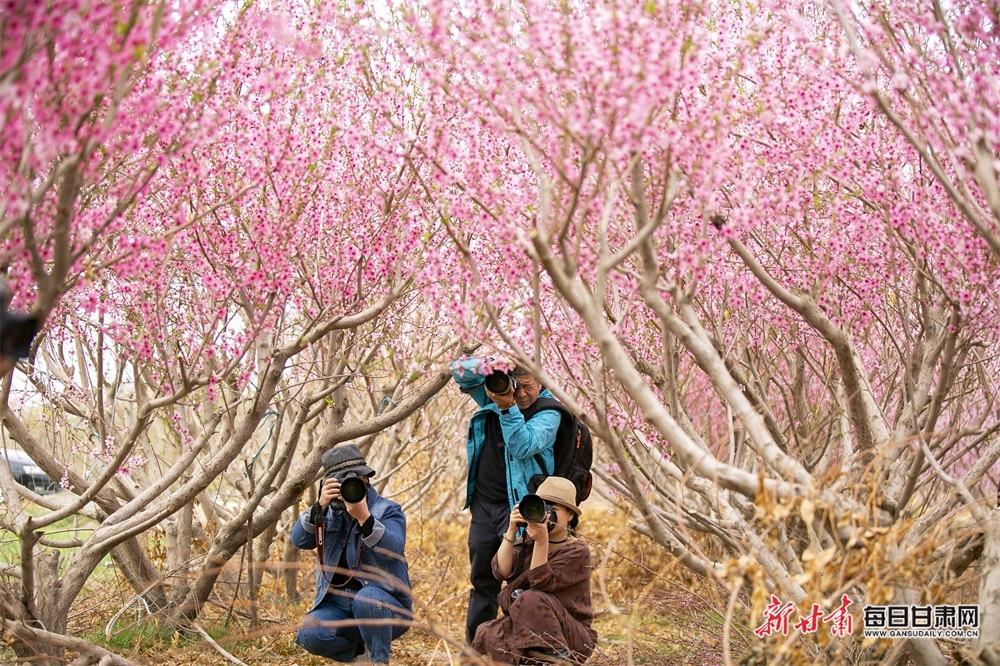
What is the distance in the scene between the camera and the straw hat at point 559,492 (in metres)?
4.58

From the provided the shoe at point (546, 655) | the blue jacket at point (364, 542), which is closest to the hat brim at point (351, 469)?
the blue jacket at point (364, 542)

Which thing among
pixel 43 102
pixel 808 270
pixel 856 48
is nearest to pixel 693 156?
pixel 856 48

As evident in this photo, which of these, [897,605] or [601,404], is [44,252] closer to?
[601,404]

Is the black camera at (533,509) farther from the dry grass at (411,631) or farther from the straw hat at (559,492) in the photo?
the dry grass at (411,631)

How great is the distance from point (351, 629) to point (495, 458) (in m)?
1.18

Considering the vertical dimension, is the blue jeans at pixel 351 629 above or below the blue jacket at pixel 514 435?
below

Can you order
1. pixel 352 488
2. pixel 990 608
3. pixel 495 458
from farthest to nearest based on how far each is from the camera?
pixel 495 458 → pixel 352 488 → pixel 990 608

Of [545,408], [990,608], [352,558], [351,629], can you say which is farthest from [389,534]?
[990,608]

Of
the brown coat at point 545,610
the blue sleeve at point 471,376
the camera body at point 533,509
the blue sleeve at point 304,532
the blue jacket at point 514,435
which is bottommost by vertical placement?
the brown coat at point 545,610

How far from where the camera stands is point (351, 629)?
16.3 ft

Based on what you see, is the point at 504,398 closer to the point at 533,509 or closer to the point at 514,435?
the point at 514,435

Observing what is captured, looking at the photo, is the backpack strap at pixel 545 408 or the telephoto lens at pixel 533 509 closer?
the telephoto lens at pixel 533 509

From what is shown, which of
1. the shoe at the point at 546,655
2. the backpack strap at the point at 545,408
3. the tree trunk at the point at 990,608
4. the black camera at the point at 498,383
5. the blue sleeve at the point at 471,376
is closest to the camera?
the tree trunk at the point at 990,608

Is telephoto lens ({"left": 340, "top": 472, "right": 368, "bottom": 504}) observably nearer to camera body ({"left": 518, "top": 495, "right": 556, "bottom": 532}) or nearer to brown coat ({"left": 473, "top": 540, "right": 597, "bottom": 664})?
brown coat ({"left": 473, "top": 540, "right": 597, "bottom": 664})
